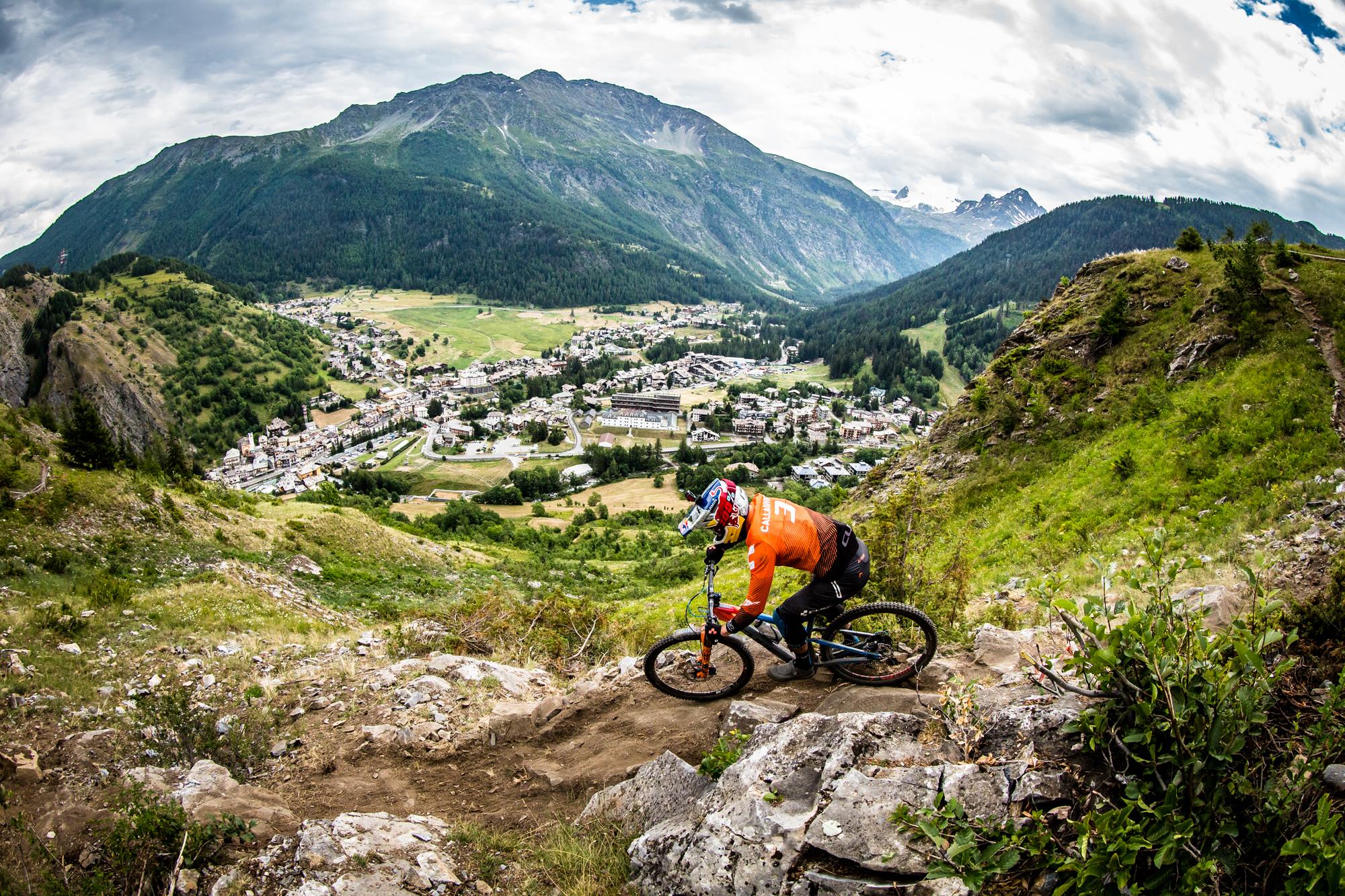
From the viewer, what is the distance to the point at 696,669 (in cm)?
791

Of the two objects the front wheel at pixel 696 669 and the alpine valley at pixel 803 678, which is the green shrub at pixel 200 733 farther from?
the front wheel at pixel 696 669

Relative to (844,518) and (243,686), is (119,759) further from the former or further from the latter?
(844,518)

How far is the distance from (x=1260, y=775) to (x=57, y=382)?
12003 centimetres

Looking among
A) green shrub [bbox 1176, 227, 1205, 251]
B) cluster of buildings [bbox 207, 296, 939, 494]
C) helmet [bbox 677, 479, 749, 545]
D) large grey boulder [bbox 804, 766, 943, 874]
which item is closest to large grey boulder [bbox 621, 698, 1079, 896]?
large grey boulder [bbox 804, 766, 943, 874]

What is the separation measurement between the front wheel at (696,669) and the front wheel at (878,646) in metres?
1.02

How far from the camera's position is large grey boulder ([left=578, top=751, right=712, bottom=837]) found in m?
5.88

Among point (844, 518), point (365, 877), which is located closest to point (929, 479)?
point (844, 518)

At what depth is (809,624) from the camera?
7.12m

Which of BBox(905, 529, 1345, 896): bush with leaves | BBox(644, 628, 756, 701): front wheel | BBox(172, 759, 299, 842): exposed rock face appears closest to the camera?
BBox(905, 529, 1345, 896): bush with leaves

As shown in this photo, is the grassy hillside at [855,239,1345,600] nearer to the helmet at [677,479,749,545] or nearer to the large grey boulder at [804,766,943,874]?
the helmet at [677,479,749,545]

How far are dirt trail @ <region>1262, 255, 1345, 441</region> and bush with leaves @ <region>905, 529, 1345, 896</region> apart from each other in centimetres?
1295

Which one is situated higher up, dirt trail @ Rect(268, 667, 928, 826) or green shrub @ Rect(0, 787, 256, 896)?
green shrub @ Rect(0, 787, 256, 896)

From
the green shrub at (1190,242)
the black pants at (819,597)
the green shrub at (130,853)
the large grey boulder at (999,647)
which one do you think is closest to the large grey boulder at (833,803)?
the black pants at (819,597)

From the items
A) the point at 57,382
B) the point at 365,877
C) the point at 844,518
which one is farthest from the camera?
the point at 57,382
